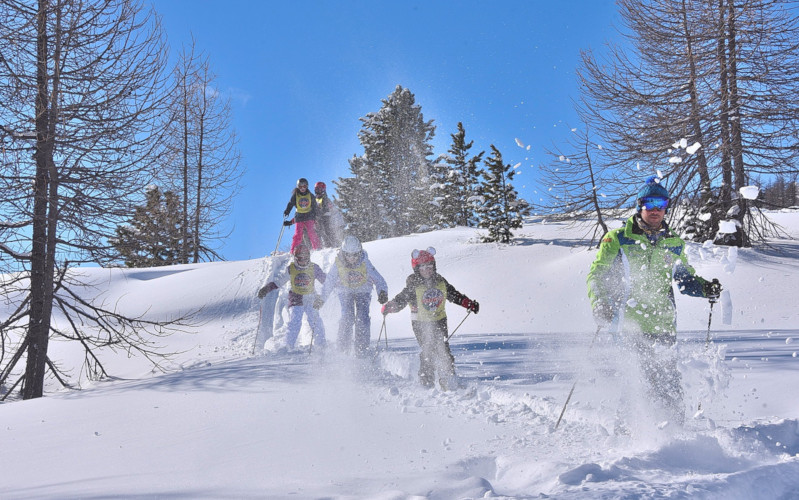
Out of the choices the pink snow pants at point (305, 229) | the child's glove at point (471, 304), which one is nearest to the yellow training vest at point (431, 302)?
the child's glove at point (471, 304)

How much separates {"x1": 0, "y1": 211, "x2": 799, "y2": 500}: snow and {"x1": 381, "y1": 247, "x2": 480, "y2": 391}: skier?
0.98 ft

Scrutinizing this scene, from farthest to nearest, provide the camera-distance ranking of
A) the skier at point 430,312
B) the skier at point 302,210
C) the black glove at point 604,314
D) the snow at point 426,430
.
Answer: the skier at point 302,210 < the skier at point 430,312 < the black glove at point 604,314 < the snow at point 426,430

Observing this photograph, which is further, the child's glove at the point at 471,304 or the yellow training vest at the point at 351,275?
the yellow training vest at the point at 351,275

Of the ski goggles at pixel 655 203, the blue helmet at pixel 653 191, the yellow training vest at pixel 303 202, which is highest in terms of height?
the yellow training vest at pixel 303 202

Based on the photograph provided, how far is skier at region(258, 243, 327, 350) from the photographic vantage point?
8188 mm

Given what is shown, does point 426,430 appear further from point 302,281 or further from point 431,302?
point 302,281

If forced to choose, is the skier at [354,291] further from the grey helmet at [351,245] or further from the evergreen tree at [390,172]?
the evergreen tree at [390,172]

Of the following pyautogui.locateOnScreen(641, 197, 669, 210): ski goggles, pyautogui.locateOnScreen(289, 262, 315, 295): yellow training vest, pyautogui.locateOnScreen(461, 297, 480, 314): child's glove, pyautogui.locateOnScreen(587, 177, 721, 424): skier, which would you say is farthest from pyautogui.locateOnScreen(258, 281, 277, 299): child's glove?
pyautogui.locateOnScreen(641, 197, 669, 210): ski goggles

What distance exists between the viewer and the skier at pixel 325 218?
12.4 m

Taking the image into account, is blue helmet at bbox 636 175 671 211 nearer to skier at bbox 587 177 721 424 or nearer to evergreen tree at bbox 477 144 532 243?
skier at bbox 587 177 721 424

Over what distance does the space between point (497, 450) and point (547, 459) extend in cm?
35

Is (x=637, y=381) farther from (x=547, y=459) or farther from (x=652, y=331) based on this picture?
(x=547, y=459)

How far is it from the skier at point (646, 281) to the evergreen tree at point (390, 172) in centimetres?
3128

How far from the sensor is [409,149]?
38781mm
